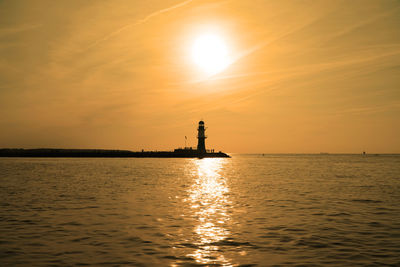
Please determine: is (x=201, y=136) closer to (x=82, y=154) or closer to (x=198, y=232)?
(x=82, y=154)

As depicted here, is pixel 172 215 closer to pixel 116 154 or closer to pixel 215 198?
pixel 215 198

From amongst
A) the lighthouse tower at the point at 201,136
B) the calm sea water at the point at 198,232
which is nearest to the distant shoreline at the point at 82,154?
the lighthouse tower at the point at 201,136

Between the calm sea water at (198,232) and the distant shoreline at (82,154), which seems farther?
the distant shoreline at (82,154)

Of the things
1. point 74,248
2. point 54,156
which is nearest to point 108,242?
point 74,248

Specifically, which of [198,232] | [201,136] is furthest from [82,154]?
[198,232]

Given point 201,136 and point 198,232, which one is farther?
point 201,136

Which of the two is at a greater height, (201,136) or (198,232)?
(201,136)

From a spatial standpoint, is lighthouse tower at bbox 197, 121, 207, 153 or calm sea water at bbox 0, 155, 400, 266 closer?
calm sea water at bbox 0, 155, 400, 266

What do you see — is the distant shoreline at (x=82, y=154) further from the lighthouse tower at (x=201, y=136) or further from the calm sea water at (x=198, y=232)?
the calm sea water at (x=198, y=232)

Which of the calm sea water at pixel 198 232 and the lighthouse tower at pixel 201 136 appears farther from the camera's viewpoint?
the lighthouse tower at pixel 201 136

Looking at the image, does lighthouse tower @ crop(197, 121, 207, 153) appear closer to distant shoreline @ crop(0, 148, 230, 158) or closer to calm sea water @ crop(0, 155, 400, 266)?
distant shoreline @ crop(0, 148, 230, 158)

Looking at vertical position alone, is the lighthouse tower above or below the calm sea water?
above

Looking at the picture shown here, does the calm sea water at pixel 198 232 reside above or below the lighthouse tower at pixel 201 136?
below

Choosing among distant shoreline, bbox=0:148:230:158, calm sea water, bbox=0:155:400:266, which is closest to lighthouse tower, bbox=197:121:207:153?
distant shoreline, bbox=0:148:230:158
